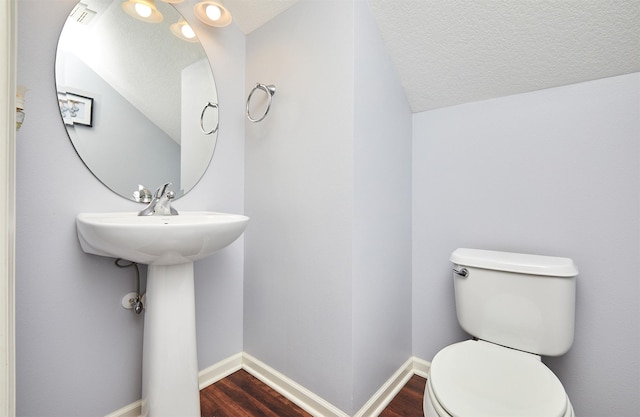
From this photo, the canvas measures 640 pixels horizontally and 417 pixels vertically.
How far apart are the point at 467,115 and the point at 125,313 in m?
1.79

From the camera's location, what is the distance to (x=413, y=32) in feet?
4.29

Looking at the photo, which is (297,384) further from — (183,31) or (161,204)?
(183,31)

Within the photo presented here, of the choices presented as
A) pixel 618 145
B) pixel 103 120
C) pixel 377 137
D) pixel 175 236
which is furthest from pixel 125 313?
pixel 618 145

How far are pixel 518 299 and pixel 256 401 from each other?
47.8 inches

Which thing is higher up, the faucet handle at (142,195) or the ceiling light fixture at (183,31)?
the ceiling light fixture at (183,31)

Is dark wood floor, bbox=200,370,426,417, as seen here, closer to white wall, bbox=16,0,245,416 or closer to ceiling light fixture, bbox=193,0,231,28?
white wall, bbox=16,0,245,416

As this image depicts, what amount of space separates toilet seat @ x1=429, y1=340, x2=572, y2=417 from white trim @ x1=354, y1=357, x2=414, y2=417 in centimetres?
46

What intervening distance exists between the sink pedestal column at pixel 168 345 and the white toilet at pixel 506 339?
0.86 meters

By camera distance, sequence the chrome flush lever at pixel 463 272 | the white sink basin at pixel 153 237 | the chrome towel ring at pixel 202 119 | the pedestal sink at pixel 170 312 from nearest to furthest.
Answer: the white sink basin at pixel 153 237 → the pedestal sink at pixel 170 312 → the chrome flush lever at pixel 463 272 → the chrome towel ring at pixel 202 119

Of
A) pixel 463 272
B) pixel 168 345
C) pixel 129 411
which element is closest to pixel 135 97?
pixel 168 345

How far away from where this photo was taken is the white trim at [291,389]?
4.27 feet

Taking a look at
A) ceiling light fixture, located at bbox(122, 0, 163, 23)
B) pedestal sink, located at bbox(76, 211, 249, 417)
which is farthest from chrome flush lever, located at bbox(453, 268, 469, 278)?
ceiling light fixture, located at bbox(122, 0, 163, 23)

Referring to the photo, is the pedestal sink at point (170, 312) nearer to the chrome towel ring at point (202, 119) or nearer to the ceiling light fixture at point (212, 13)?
the chrome towel ring at point (202, 119)

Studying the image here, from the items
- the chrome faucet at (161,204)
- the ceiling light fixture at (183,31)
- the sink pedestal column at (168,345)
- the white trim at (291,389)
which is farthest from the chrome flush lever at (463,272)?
the ceiling light fixture at (183,31)
